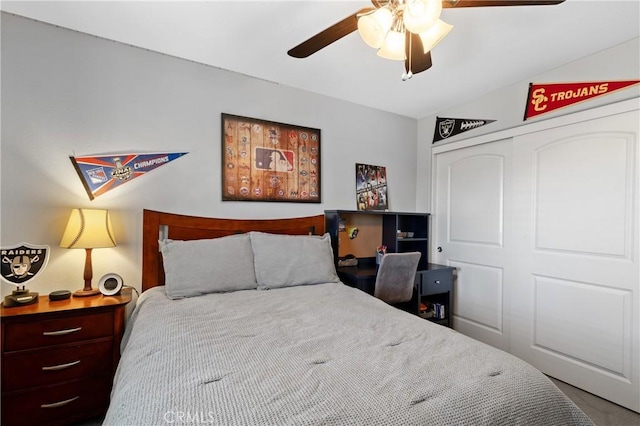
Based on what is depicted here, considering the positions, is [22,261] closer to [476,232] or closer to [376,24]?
[376,24]

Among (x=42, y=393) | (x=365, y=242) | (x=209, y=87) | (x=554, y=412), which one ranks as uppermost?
(x=209, y=87)

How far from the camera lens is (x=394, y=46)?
1.48m

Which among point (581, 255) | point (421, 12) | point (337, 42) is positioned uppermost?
point (337, 42)

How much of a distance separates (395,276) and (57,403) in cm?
224

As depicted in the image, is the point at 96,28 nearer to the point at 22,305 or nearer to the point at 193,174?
the point at 193,174

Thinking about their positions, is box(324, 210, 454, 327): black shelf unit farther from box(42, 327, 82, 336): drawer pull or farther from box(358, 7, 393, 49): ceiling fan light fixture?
box(42, 327, 82, 336): drawer pull

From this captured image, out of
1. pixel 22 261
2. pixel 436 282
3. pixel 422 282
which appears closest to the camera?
pixel 22 261

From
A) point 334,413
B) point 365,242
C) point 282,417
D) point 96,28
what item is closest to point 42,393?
point 282,417

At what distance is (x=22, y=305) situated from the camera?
1638mm

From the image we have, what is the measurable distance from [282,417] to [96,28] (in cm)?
249

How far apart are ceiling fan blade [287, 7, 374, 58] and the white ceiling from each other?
13.4 inches

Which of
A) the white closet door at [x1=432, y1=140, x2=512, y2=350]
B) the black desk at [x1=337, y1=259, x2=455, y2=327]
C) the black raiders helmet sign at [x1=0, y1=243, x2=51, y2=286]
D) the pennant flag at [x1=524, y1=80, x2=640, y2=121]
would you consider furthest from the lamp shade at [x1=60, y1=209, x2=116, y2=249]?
the pennant flag at [x1=524, y1=80, x2=640, y2=121]

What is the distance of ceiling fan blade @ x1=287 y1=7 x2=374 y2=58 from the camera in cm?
133

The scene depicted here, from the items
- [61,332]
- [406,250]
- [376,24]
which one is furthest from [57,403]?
[406,250]
